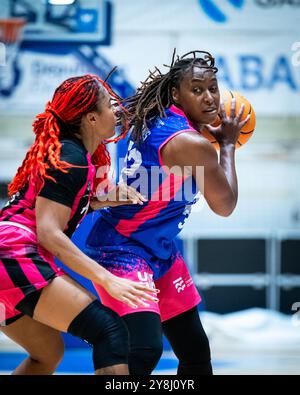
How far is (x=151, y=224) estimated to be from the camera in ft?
11.4

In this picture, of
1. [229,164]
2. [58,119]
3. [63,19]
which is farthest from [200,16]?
[58,119]

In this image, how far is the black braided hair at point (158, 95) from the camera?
11.5 ft

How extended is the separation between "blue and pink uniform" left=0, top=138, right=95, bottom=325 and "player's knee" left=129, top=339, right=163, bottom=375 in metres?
0.47

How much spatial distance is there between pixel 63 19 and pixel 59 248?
171 inches

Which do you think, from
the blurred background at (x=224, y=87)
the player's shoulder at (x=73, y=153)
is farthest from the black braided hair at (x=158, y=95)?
the blurred background at (x=224, y=87)

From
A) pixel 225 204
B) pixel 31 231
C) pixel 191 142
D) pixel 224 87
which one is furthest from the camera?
pixel 224 87

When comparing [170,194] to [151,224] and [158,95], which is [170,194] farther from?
[158,95]

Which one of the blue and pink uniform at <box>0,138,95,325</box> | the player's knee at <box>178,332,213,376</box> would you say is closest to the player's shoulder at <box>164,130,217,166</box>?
the blue and pink uniform at <box>0,138,95,325</box>

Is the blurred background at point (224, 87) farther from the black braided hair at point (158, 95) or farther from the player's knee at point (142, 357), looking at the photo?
the player's knee at point (142, 357)

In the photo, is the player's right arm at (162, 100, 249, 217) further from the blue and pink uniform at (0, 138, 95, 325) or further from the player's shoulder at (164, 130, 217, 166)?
the blue and pink uniform at (0, 138, 95, 325)

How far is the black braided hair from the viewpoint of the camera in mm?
3502

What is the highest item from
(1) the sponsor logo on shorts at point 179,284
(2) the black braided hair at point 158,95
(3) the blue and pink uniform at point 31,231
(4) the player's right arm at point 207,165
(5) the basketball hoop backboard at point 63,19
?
(5) the basketball hoop backboard at point 63,19

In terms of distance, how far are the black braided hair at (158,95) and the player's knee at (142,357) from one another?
914 millimetres
